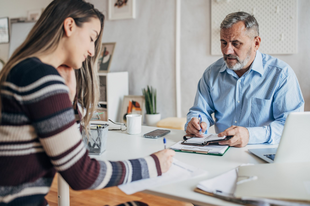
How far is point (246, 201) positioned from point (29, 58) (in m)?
0.82

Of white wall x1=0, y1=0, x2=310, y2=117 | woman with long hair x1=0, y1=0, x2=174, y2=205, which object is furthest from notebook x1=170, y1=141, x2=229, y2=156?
white wall x1=0, y1=0, x2=310, y2=117

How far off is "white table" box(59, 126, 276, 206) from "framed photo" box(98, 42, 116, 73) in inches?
91.8

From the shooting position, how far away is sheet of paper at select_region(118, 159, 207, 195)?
97 cm

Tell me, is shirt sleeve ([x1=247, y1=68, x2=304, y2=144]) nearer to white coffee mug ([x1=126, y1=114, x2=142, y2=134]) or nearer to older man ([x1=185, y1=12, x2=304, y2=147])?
older man ([x1=185, y1=12, x2=304, y2=147])

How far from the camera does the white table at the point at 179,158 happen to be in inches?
36.2

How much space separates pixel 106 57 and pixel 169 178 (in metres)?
3.23

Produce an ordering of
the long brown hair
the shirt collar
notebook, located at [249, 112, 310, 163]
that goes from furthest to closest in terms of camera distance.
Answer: the shirt collar → notebook, located at [249, 112, 310, 163] → the long brown hair

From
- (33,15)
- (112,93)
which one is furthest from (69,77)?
(33,15)

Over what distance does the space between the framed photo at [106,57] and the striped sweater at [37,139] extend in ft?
10.1

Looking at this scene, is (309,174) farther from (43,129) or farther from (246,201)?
(43,129)

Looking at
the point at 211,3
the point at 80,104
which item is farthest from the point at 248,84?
the point at 211,3

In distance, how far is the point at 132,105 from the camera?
12.4ft

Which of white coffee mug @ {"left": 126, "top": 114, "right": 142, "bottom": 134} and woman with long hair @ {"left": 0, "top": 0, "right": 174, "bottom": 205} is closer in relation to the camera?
woman with long hair @ {"left": 0, "top": 0, "right": 174, "bottom": 205}

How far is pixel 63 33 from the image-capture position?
1021mm
